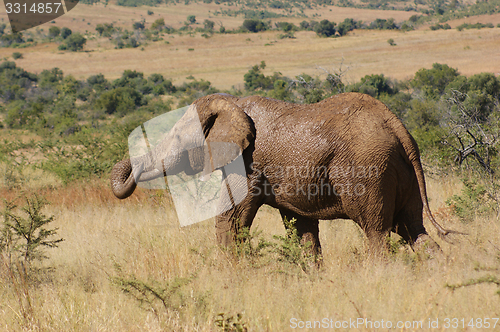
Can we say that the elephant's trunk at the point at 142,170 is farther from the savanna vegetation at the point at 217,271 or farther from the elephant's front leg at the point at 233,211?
the savanna vegetation at the point at 217,271

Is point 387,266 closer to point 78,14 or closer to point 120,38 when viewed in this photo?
point 120,38

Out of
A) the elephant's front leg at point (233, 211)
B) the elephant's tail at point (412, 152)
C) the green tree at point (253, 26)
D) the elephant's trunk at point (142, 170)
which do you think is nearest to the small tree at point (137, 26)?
the green tree at point (253, 26)

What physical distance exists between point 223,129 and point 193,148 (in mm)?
429

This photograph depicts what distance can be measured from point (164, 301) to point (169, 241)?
196 cm

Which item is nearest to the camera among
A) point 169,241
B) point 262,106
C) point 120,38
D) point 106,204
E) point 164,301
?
point 164,301

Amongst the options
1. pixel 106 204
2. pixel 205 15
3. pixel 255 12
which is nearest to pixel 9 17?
pixel 205 15

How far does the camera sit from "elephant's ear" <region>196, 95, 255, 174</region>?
441cm

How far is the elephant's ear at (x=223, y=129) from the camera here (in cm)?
441

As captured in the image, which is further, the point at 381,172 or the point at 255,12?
the point at 255,12

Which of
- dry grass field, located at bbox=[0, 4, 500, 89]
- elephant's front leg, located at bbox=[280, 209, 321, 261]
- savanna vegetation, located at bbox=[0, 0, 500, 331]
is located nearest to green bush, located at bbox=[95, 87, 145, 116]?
dry grass field, located at bbox=[0, 4, 500, 89]

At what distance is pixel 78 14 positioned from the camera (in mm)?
96688

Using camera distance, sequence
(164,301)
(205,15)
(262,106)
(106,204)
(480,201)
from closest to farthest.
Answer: (164,301), (262,106), (480,201), (106,204), (205,15)

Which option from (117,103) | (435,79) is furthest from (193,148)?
(117,103)

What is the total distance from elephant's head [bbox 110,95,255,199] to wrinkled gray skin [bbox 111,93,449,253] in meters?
0.01
